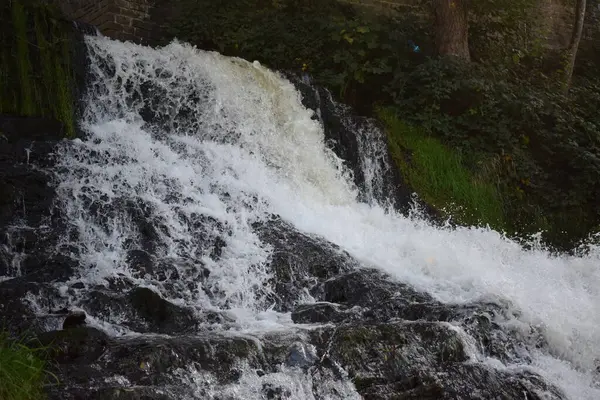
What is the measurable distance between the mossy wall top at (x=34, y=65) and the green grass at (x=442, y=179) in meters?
3.98

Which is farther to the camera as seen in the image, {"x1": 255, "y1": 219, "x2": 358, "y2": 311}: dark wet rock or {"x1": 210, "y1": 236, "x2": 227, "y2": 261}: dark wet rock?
{"x1": 210, "y1": 236, "x2": 227, "y2": 261}: dark wet rock

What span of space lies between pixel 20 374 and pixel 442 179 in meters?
6.69

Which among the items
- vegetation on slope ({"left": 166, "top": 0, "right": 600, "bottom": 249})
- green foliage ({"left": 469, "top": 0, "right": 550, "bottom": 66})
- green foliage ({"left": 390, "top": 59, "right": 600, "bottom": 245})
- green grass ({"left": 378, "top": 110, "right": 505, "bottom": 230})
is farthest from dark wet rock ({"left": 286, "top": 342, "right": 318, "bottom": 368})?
green foliage ({"left": 469, "top": 0, "right": 550, "bottom": 66})

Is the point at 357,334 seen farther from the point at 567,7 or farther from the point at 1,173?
the point at 567,7

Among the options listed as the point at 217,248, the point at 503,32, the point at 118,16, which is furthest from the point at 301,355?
the point at 503,32

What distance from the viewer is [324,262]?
19.5 feet

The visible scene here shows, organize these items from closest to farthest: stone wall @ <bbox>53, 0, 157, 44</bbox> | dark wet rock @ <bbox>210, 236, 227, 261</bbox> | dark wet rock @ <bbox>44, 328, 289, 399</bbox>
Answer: dark wet rock @ <bbox>44, 328, 289, 399</bbox>, dark wet rock @ <bbox>210, 236, 227, 261</bbox>, stone wall @ <bbox>53, 0, 157, 44</bbox>

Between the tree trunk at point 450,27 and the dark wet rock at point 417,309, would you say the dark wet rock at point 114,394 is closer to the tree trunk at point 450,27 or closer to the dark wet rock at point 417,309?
the dark wet rock at point 417,309

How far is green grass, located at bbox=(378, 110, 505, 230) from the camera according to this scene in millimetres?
8820

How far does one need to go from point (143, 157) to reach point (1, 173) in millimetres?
1483

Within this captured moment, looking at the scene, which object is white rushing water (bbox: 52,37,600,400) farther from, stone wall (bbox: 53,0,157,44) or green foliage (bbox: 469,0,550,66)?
green foliage (bbox: 469,0,550,66)

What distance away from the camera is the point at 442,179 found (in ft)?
29.7

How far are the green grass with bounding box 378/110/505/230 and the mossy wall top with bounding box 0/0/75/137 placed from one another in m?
3.98

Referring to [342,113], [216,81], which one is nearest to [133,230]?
[216,81]
